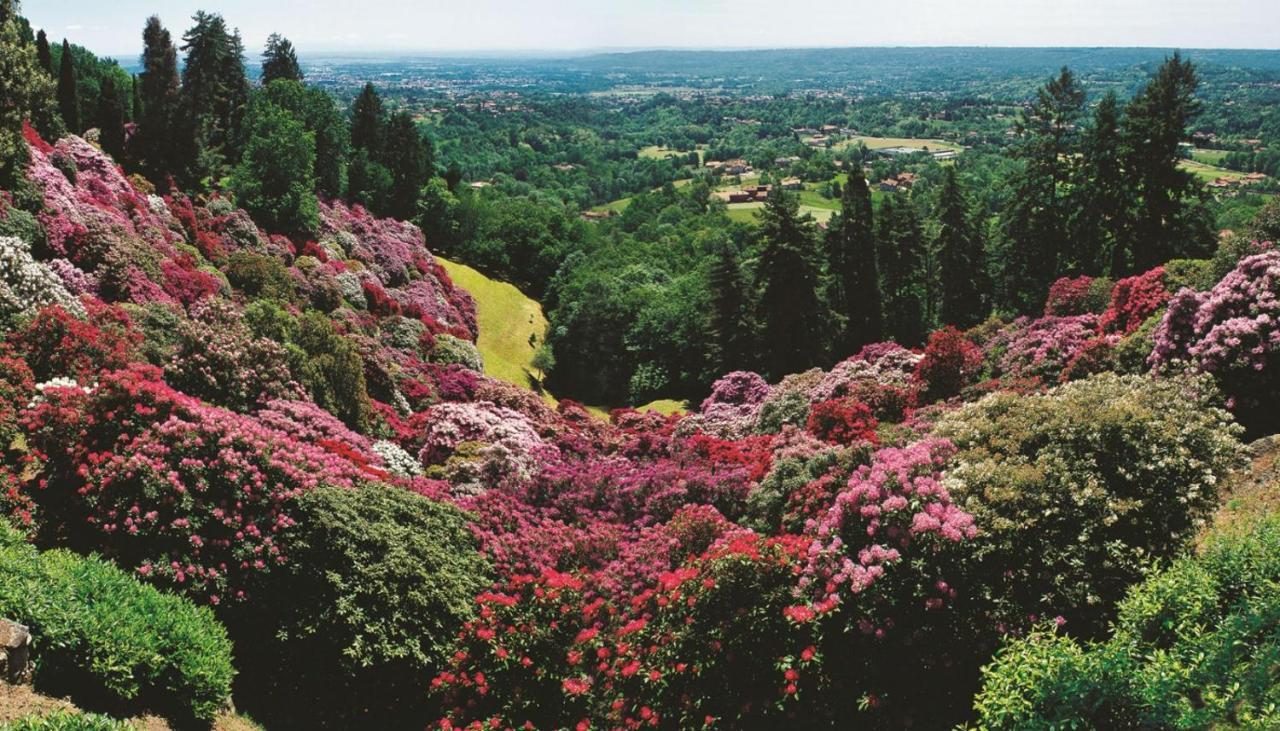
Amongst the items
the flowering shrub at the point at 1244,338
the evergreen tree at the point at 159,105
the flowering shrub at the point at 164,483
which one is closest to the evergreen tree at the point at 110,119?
the evergreen tree at the point at 159,105

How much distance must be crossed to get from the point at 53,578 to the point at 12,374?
6.37 m

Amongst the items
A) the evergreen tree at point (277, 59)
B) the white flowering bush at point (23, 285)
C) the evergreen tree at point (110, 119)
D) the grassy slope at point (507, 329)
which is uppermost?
the evergreen tree at point (277, 59)

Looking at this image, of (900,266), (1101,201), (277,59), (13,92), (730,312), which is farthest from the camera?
(277,59)

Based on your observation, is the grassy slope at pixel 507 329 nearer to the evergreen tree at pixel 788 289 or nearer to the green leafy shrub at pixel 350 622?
the evergreen tree at pixel 788 289

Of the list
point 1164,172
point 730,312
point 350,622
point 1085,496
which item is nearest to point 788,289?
point 730,312

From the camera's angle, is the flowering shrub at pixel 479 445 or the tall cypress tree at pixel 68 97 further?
the tall cypress tree at pixel 68 97

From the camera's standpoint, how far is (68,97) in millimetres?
45375

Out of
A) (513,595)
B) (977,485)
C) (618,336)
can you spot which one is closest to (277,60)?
(618,336)

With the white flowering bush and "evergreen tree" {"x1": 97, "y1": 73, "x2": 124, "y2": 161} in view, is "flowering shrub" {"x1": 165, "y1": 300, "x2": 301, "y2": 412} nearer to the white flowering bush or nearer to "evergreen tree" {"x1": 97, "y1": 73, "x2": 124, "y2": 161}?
the white flowering bush

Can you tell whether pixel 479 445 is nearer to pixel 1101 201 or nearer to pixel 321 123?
pixel 1101 201

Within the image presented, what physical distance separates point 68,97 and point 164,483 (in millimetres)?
44408

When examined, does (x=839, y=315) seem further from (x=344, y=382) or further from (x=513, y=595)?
(x=513, y=595)

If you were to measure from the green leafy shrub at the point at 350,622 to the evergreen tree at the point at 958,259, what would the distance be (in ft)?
145

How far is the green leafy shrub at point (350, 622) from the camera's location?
41.1ft
